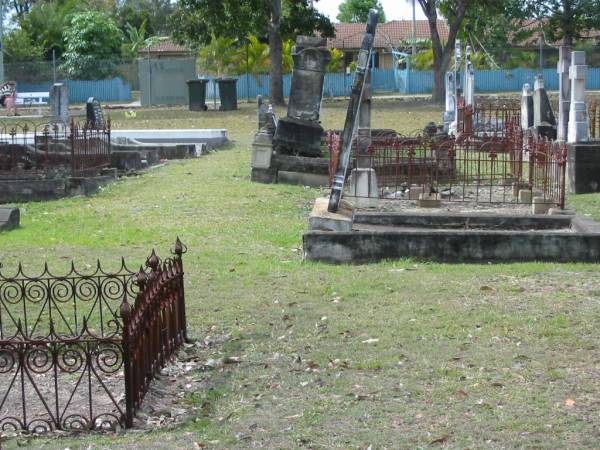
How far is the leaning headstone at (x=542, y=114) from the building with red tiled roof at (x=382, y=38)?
42219 millimetres

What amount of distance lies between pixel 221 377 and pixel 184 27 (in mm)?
39780

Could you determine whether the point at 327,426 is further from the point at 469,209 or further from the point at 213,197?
the point at 213,197

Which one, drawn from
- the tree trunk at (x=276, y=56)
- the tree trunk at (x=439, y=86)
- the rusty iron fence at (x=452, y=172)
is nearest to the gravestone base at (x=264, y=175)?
the rusty iron fence at (x=452, y=172)

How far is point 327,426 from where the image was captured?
21.2ft

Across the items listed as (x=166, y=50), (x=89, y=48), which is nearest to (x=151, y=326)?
(x=89, y=48)

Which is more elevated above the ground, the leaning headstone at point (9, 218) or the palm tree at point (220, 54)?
the palm tree at point (220, 54)

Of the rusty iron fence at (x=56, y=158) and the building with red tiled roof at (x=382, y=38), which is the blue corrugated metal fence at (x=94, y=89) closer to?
the building with red tiled roof at (x=382, y=38)

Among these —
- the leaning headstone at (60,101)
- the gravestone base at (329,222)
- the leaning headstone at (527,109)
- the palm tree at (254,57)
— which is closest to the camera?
the gravestone base at (329,222)

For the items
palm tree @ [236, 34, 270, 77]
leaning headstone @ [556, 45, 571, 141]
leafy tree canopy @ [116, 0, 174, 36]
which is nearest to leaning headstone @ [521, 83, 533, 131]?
leaning headstone @ [556, 45, 571, 141]

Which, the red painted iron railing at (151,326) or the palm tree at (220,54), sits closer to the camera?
the red painted iron railing at (151,326)

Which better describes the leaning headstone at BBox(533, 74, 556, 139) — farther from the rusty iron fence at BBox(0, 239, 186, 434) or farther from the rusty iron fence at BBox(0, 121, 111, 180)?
the rusty iron fence at BBox(0, 239, 186, 434)

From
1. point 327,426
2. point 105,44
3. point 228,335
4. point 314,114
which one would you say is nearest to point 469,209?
point 314,114

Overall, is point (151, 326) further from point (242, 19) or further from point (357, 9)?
point (357, 9)

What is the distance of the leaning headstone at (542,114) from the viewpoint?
24062 millimetres
